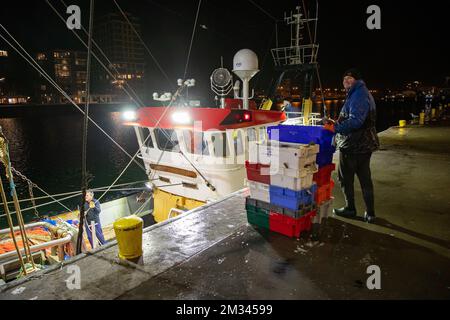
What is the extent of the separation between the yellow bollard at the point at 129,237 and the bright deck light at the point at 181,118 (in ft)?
14.1

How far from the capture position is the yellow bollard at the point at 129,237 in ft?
12.1

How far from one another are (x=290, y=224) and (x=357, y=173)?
1.39 meters

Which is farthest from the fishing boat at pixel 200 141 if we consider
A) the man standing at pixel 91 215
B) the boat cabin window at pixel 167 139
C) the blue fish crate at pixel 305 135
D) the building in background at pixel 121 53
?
the building in background at pixel 121 53

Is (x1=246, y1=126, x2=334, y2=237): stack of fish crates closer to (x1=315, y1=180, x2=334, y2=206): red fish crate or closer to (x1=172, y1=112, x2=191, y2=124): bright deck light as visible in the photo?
(x1=315, y1=180, x2=334, y2=206): red fish crate

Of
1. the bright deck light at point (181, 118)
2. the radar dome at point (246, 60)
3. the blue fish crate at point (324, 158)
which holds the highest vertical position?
the radar dome at point (246, 60)

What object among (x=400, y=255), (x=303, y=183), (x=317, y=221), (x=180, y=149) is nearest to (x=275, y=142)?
(x=303, y=183)

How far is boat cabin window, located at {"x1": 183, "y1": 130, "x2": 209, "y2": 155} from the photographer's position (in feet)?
27.8

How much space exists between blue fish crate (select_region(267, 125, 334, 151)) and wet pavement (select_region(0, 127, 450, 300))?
1.26m

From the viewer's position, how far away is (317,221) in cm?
463

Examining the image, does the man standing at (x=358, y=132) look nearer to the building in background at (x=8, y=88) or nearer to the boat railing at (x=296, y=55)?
the boat railing at (x=296, y=55)
